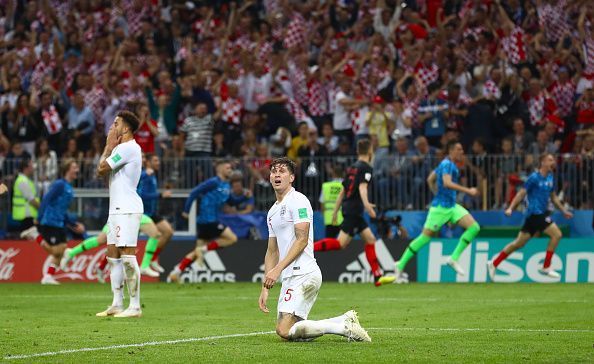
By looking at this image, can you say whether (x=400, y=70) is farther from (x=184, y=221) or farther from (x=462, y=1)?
(x=184, y=221)

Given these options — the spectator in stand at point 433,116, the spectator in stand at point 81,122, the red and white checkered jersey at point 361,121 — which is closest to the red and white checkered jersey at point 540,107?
the spectator in stand at point 433,116

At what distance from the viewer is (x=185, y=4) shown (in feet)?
104

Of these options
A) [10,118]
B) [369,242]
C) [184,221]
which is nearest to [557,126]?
[369,242]

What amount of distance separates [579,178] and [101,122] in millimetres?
11143

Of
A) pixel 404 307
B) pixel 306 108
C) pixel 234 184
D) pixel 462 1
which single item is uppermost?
pixel 462 1

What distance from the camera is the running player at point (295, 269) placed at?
1156 cm

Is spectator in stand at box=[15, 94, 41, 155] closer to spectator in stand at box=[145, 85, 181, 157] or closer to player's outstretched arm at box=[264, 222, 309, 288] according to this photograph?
spectator in stand at box=[145, 85, 181, 157]

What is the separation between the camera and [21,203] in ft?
86.5

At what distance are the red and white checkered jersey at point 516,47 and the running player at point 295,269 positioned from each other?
16175 mm

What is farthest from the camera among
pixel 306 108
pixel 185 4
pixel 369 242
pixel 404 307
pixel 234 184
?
pixel 185 4

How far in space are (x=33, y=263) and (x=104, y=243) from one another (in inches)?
100

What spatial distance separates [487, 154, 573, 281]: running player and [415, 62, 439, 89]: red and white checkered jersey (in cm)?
447

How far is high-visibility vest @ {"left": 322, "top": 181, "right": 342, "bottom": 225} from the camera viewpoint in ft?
82.1

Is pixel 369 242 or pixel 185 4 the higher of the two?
pixel 185 4
